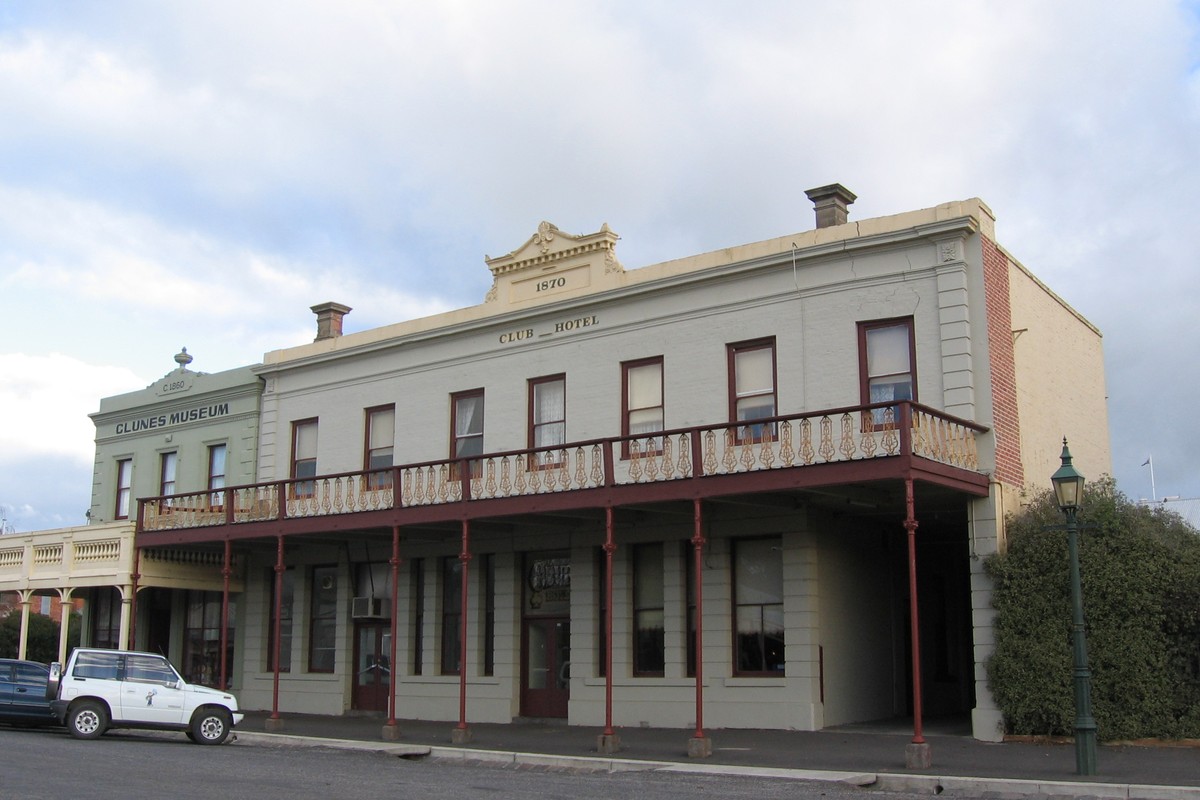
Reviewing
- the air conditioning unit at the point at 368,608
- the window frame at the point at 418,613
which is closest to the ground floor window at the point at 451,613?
the window frame at the point at 418,613

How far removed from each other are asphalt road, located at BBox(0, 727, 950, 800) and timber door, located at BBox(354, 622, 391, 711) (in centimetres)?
706

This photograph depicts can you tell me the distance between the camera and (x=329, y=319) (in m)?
28.0

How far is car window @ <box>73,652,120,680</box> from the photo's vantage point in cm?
1864

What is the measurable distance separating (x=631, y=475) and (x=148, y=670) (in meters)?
7.97

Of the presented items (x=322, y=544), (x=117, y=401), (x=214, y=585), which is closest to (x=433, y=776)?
(x=322, y=544)

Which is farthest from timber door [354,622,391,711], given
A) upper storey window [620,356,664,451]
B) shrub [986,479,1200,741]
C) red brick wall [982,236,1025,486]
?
red brick wall [982,236,1025,486]

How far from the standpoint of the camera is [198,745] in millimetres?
18672

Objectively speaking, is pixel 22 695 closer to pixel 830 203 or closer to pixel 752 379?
pixel 752 379

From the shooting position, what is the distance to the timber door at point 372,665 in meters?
24.9

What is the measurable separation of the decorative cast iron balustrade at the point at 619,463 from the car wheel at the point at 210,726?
14.6 ft

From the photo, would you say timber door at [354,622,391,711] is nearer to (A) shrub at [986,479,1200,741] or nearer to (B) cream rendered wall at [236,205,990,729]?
(B) cream rendered wall at [236,205,990,729]

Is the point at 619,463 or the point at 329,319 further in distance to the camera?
the point at 329,319

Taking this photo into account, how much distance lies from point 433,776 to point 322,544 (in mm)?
11782

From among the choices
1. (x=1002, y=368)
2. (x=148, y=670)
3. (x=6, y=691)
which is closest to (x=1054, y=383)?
(x=1002, y=368)
